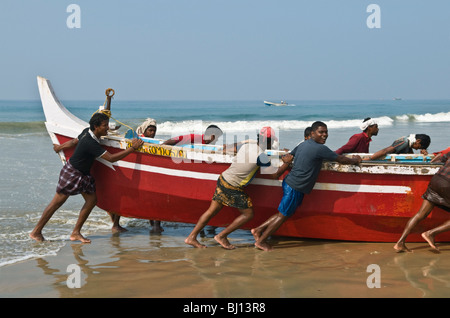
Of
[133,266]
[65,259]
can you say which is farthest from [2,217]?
[133,266]

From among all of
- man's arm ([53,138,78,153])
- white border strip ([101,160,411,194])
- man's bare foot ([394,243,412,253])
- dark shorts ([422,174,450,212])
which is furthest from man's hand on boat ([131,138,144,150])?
dark shorts ([422,174,450,212])

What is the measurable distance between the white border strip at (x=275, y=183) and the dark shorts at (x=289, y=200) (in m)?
0.23

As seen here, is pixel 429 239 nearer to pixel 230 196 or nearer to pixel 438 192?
pixel 438 192

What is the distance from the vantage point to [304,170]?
604 cm

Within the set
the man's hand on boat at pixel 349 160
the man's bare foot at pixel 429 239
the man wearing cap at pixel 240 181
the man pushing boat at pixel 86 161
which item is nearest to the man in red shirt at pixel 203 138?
the man pushing boat at pixel 86 161

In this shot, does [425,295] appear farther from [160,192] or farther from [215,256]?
[160,192]

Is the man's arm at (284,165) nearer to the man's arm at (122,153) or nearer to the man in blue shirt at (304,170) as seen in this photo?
the man in blue shirt at (304,170)

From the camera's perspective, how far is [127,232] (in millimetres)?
7398

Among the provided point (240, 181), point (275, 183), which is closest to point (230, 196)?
point (240, 181)

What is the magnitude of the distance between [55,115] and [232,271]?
3.39m

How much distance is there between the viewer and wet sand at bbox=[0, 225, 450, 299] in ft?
15.9

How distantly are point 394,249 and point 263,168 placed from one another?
174 centimetres

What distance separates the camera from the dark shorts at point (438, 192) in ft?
19.1

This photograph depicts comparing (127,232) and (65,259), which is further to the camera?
(127,232)
